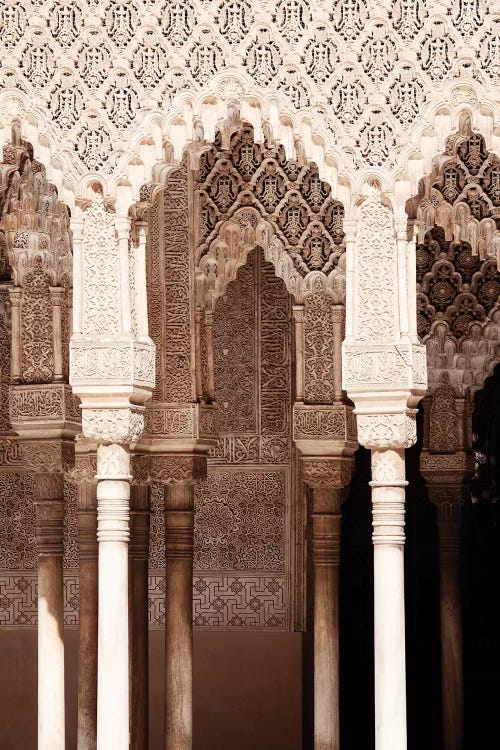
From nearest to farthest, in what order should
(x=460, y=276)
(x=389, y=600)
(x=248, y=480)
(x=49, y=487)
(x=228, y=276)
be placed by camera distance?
(x=389, y=600) < (x=228, y=276) < (x=49, y=487) < (x=460, y=276) < (x=248, y=480)

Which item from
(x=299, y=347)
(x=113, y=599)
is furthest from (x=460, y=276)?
(x=113, y=599)

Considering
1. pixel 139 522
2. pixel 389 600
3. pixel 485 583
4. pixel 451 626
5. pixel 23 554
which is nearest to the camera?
pixel 389 600

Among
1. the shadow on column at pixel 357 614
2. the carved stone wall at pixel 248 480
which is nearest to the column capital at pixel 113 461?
the carved stone wall at pixel 248 480

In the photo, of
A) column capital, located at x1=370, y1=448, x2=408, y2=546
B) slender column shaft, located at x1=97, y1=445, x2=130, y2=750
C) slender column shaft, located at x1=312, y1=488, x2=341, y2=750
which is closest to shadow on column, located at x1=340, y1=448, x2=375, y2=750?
slender column shaft, located at x1=312, y1=488, x2=341, y2=750

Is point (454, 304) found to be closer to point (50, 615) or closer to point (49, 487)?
point (49, 487)

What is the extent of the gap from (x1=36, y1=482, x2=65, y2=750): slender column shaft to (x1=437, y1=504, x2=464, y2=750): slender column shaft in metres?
2.74

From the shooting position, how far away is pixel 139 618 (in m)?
12.8

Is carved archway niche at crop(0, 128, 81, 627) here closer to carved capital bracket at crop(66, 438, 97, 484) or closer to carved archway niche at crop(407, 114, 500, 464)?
carved capital bracket at crop(66, 438, 97, 484)

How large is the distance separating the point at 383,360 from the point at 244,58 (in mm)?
1665

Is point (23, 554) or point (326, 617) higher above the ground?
point (23, 554)

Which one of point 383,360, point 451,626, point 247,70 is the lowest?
point 451,626

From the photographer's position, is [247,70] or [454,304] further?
[454,304]

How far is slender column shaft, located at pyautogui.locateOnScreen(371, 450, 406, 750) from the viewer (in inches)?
387

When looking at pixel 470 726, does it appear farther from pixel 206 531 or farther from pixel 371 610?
pixel 206 531
